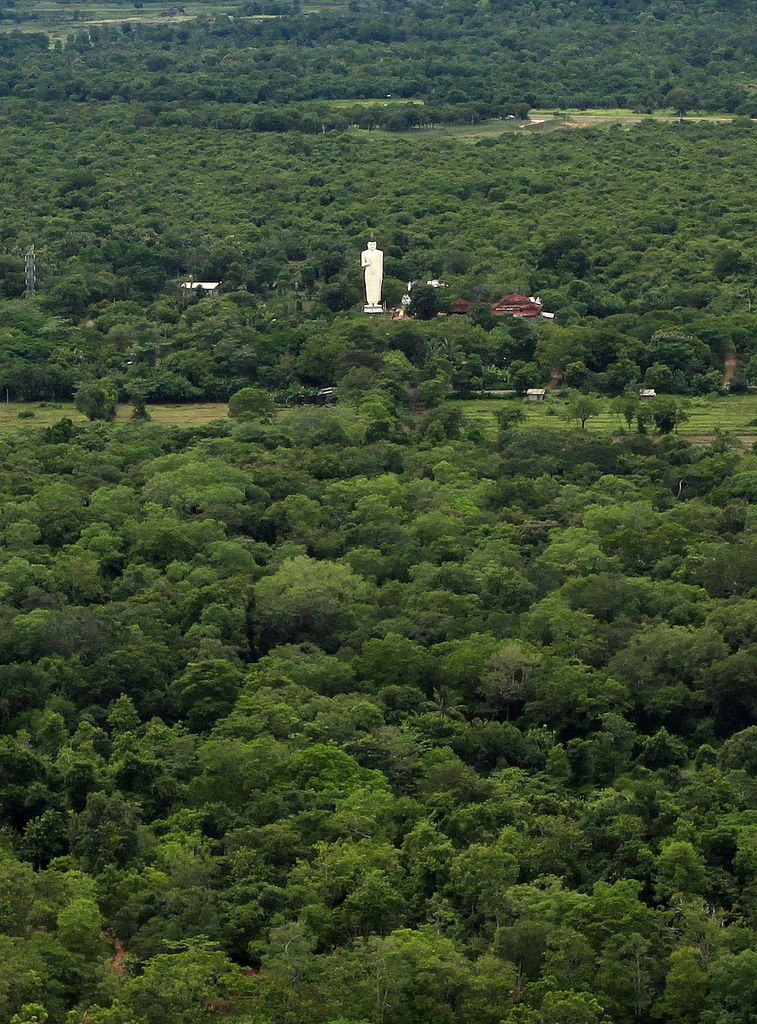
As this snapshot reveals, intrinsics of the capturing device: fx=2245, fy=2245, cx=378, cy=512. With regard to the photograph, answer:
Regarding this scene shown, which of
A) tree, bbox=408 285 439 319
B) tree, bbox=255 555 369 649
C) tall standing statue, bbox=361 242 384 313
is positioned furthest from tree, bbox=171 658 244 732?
tall standing statue, bbox=361 242 384 313

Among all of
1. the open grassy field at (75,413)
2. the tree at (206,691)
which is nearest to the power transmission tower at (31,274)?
the open grassy field at (75,413)

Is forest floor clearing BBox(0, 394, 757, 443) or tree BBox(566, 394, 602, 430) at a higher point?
tree BBox(566, 394, 602, 430)

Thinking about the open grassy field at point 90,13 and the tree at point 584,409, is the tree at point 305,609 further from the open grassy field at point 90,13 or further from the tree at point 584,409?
the open grassy field at point 90,13

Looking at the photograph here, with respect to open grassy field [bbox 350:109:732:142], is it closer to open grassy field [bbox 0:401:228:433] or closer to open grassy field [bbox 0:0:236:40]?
open grassy field [bbox 0:0:236:40]

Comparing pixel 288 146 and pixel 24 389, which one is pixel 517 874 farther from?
pixel 288 146

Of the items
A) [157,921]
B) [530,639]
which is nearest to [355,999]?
[157,921]

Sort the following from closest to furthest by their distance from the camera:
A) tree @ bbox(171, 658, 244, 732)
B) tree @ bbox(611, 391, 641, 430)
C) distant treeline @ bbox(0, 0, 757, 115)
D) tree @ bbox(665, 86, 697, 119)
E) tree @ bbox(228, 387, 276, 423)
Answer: tree @ bbox(171, 658, 244, 732) → tree @ bbox(611, 391, 641, 430) → tree @ bbox(228, 387, 276, 423) → tree @ bbox(665, 86, 697, 119) → distant treeline @ bbox(0, 0, 757, 115)
